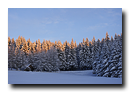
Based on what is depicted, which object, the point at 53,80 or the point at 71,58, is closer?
the point at 53,80

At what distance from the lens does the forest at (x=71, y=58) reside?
20528 mm

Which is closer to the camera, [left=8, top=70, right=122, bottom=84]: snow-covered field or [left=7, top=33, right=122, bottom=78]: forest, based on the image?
[left=8, top=70, right=122, bottom=84]: snow-covered field

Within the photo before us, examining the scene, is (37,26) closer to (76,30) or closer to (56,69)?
(76,30)

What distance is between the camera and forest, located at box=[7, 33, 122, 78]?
20.5 meters

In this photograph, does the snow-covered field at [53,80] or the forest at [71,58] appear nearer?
the snow-covered field at [53,80]

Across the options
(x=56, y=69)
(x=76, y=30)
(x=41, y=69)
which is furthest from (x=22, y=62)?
(x=76, y=30)

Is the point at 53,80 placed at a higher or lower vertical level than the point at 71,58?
higher

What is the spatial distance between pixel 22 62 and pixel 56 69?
34.8ft

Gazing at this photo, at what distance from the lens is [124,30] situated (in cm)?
1159

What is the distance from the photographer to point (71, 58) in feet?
152
